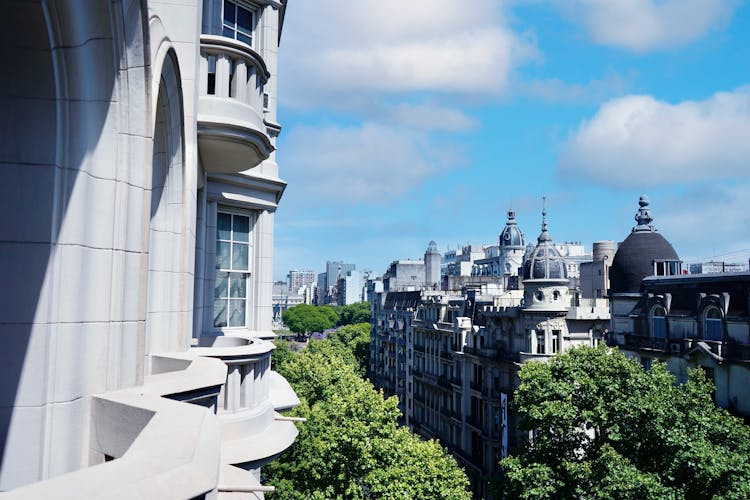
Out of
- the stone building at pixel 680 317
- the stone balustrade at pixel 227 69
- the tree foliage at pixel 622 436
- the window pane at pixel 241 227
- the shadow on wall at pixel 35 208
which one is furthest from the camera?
the stone building at pixel 680 317

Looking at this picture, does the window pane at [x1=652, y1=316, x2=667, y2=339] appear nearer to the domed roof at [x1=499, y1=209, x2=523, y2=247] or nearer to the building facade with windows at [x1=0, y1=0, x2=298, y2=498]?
the building facade with windows at [x1=0, y1=0, x2=298, y2=498]

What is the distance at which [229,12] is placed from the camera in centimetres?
1777

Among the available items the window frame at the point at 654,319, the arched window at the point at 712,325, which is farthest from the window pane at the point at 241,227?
the window frame at the point at 654,319

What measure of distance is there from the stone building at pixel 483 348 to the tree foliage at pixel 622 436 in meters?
14.4

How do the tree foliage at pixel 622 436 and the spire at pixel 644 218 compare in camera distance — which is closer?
the tree foliage at pixel 622 436

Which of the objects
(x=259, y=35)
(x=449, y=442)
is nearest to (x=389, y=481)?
(x=259, y=35)

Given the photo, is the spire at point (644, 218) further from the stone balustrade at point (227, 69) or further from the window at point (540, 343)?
the stone balustrade at point (227, 69)

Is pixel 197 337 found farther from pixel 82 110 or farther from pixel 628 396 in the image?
pixel 628 396

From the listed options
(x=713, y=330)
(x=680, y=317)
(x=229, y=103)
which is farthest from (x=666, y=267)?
(x=229, y=103)

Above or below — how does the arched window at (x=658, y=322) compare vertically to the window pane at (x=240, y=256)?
below

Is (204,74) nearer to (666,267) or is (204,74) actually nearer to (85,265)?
(85,265)

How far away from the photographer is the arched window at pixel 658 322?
37.1 m

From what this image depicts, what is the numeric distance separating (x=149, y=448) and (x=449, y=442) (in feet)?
185

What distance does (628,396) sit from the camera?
2620 centimetres
